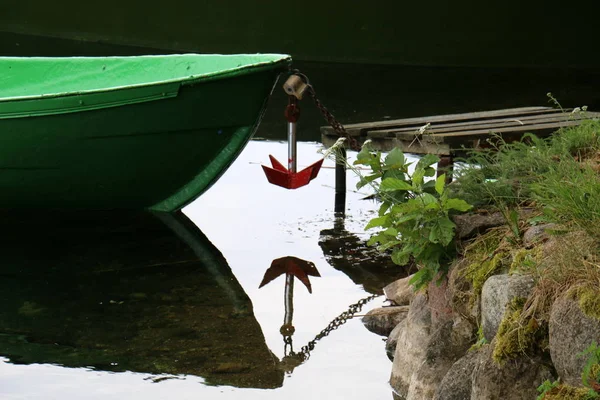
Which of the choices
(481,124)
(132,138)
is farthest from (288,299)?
(481,124)

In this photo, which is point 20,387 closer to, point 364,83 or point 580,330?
point 580,330

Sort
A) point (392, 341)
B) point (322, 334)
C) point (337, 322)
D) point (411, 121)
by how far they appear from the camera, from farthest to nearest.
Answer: point (411, 121) → point (337, 322) → point (322, 334) → point (392, 341)

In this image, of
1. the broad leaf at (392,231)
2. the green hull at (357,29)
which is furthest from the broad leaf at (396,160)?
the green hull at (357,29)

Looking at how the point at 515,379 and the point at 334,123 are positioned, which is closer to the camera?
the point at 515,379

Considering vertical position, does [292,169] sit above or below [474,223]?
above

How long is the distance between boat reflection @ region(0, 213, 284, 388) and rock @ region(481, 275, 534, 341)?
1017 millimetres

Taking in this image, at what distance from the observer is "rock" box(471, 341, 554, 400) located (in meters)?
3.12

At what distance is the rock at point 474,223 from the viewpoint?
3.70 metres

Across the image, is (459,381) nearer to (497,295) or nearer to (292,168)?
(497,295)

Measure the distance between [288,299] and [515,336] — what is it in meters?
2.02

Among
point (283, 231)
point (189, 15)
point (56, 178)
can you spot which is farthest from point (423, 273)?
point (189, 15)

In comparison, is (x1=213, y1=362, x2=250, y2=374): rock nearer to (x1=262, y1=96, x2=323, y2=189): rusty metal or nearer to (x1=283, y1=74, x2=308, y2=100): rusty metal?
(x1=262, y1=96, x2=323, y2=189): rusty metal

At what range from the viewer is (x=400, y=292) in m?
A: 4.74

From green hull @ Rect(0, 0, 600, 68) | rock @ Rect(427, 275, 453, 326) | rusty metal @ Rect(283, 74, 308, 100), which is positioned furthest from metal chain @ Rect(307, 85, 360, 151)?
green hull @ Rect(0, 0, 600, 68)
